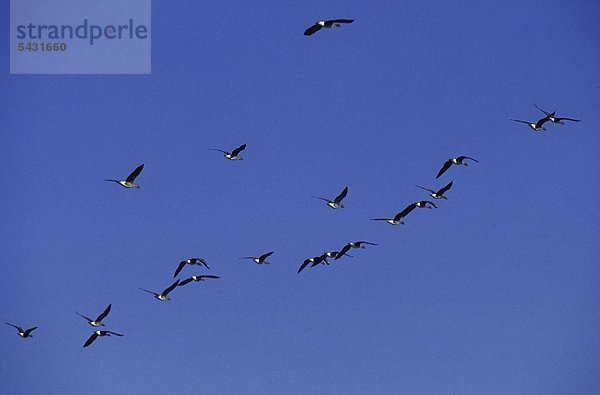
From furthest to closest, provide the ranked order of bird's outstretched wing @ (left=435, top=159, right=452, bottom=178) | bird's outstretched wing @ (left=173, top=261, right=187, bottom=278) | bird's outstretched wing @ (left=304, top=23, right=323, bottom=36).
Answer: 1. bird's outstretched wing @ (left=173, top=261, right=187, bottom=278)
2. bird's outstretched wing @ (left=435, top=159, right=452, bottom=178)
3. bird's outstretched wing @ (left=304, top=23, right=323, bottom=36)

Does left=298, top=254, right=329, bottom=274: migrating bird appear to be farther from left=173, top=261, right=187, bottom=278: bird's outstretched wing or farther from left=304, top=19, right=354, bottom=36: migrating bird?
left=304, top=19, right=354, bottom=36: migrating bird

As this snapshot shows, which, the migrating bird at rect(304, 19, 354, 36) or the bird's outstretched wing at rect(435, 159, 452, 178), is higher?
the migrating bird at rect(304, 19, 354, 36)

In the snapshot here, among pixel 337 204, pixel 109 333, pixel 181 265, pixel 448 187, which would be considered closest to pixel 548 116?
pixel 448 187

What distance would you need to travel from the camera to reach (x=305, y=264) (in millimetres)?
90562

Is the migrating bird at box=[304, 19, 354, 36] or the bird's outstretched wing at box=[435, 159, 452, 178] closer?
the migrating bird at box=[304, 19, 354, 36]

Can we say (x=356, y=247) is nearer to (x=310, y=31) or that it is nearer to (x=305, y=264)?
(x=305, y=264)

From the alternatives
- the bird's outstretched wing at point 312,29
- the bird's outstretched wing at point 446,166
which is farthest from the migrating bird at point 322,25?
the bird's outstretched wing at point 446,166

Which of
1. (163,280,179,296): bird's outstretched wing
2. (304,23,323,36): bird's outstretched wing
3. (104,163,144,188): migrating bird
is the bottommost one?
(163,280,179,296): bird's outstretched wing

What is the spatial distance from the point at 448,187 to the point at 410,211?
9.77ft

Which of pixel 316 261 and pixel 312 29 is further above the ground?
pixel 312 29

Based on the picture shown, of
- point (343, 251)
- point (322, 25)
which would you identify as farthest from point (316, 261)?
point (322, 25)

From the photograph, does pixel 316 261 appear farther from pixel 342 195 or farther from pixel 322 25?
pixel 322 25

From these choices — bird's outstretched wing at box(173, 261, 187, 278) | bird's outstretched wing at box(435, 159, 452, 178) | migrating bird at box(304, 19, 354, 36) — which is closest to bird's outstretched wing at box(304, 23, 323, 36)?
migrating bird at box(304, 19, 354, 36)

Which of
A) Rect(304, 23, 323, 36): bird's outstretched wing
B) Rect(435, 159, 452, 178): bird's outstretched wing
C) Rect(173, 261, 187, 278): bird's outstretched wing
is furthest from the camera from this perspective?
Rect(173, 261, 187, 278): bird's outstretched wing
